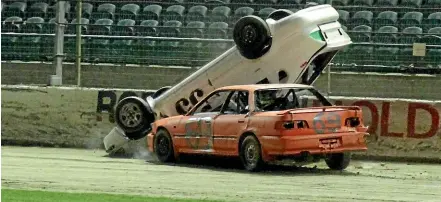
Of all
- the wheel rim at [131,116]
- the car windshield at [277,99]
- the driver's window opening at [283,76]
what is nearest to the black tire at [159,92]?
the wheel rim at [131,116]

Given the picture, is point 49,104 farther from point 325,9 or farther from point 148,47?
point 325,9

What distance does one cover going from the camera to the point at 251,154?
1291 centimetres

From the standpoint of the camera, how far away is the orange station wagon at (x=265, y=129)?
12.5 meters

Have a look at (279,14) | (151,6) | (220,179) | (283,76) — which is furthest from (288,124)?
(151,6)

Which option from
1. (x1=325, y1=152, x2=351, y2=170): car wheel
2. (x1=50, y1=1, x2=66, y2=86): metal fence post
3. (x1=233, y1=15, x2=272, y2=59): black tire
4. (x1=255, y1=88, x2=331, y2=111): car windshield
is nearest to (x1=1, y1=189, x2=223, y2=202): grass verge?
(x1=255, y1=88, x2=331, y2=111): car windshield

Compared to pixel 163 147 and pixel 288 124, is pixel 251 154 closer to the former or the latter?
pixel 288 124

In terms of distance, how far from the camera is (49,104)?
58.9 feet

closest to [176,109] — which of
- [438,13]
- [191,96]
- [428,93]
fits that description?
[191,96]

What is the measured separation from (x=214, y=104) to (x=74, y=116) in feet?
13.7

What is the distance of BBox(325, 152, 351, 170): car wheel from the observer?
1331 centimetres

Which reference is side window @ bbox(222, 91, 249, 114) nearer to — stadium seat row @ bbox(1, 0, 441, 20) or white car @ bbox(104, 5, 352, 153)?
white car @ bbox(104, 5, 352, 153)

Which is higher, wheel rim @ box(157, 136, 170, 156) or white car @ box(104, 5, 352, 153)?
white car @ box(104, 5, 352, 153)

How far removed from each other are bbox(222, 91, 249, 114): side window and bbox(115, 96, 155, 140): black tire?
233 cm

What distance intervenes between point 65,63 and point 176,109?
11.8 ft
